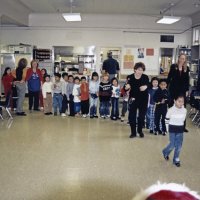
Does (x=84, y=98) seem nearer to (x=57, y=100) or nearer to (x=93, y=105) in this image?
(x=93, y=105)

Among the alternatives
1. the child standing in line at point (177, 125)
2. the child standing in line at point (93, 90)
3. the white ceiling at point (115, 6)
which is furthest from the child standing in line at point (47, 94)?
the child standing in line at point (177, 125)

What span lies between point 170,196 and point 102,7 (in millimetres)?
10577

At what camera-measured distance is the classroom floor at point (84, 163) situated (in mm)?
3621

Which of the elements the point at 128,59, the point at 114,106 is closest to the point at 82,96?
the point at 114,106

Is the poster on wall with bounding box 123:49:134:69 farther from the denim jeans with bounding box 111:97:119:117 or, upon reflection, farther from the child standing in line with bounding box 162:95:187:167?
the child standing in line with bounding box 162:95:187:167

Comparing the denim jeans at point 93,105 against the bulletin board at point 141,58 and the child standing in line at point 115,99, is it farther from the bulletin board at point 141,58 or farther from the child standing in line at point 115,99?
the bulletin board at point 141,58

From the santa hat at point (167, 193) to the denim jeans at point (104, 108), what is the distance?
7.36 metres

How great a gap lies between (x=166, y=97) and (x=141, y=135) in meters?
0.95

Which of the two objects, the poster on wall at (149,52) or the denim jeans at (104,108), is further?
the poster on wall at (149,52)

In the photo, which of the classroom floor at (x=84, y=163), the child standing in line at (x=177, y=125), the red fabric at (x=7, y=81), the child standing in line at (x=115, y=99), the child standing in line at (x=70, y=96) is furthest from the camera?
the red fabric at (x=7, y=81)

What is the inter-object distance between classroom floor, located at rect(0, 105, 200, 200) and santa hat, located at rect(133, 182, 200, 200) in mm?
2529

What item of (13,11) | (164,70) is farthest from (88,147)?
(164,70)

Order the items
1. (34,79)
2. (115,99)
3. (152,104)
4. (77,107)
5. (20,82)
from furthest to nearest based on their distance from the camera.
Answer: (34,79)
(77,107)
(20,82)
(115,99)
(152,104)

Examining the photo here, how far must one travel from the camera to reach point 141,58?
12945mm
